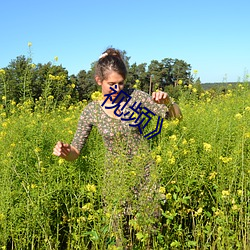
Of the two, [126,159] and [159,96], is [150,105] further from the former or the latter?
[126,159]

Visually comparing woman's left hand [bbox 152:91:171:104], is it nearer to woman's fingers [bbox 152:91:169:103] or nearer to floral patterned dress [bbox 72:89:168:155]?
woman's fingers [bbox 152:91:169:103]

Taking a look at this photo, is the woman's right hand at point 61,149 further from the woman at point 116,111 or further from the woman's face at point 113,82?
the woman's face at point 113,82

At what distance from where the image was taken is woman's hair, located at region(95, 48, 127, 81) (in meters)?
2.28

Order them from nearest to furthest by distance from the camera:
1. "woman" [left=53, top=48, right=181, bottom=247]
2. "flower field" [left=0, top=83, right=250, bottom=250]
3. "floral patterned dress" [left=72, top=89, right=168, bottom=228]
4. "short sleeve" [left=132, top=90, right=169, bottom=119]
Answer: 1. "floral patterned dress" [left=72, top=89, right=168, bottom=228]
2. "flower field" [left=0, top=83, right=250, bottom=250]
3. "woman" [left=53, top=48, right=181, bottom=247]
4. "short sleeve" [left=132, top=90, right=169, bottom=119]

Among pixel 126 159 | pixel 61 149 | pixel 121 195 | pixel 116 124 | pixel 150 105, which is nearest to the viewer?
pixel 121 195

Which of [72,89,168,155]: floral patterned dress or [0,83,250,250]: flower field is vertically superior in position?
[72,89,168,155]: floral patterned dress

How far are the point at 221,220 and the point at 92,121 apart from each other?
1.00m

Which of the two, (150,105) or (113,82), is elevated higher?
(113,82)

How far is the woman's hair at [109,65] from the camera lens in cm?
228

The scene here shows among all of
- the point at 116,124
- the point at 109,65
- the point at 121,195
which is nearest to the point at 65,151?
the point at 116,124

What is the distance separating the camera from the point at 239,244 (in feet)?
6.61

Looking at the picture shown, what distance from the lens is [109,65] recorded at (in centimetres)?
229

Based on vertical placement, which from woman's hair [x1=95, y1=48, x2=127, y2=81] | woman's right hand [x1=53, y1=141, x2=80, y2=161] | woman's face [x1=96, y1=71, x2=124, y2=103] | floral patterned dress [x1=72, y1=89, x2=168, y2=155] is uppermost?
woman's hair [x1=95, y1=48, x2=127, y2=81]

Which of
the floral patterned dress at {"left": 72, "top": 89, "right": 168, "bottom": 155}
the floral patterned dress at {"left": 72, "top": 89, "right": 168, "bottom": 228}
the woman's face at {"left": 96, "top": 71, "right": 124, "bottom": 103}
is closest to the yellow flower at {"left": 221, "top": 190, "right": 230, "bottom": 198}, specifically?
the floral patterned dress at {"left": 72, "top": 89, "right": 168, "bottom": 228}
